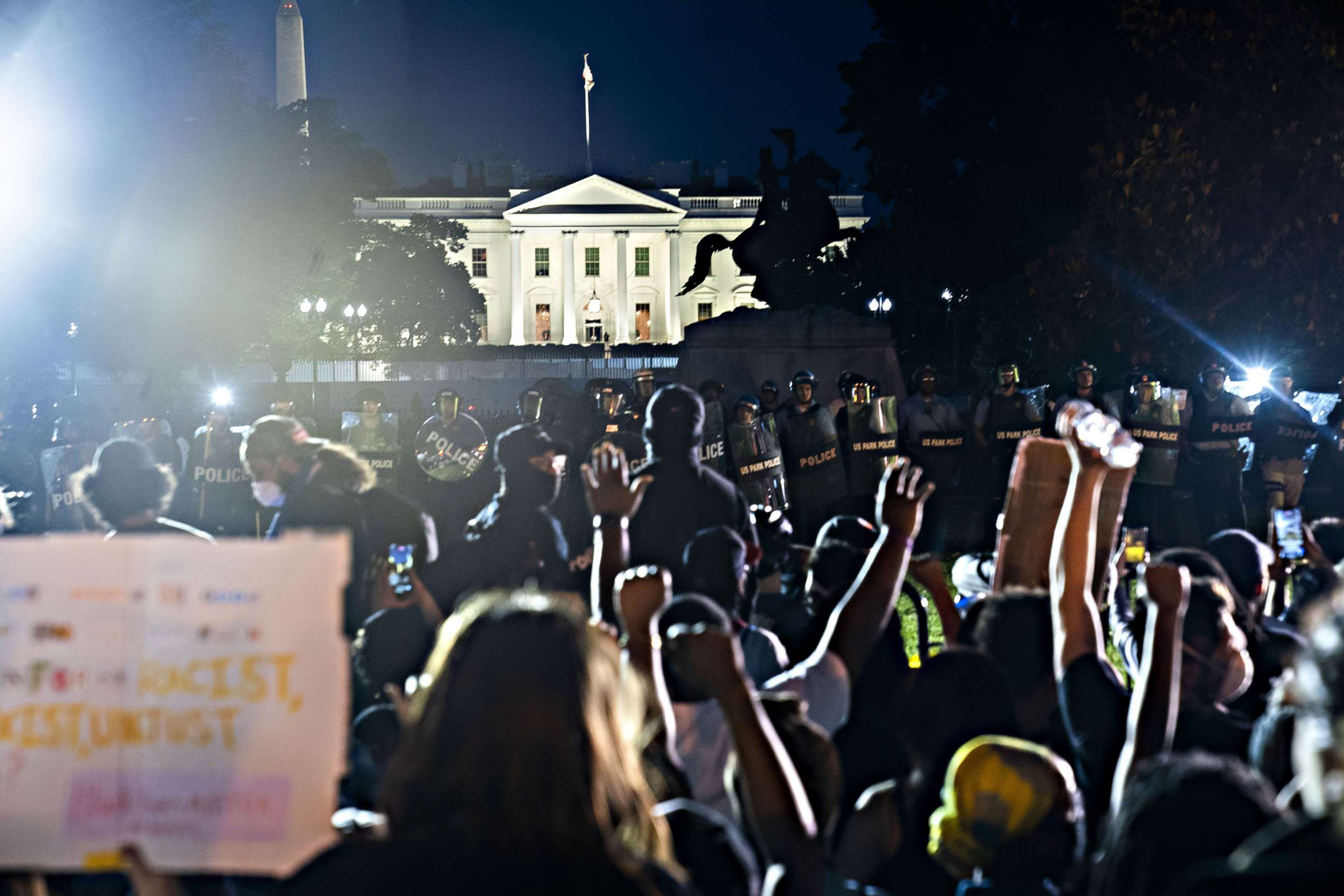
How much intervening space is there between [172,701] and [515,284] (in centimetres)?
8203

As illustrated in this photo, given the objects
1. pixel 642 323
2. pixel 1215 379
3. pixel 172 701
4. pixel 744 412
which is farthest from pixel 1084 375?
pixel 642 323

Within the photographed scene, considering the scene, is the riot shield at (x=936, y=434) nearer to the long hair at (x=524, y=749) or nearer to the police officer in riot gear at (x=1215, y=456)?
the police officer in riot gear at (x=1215, y=456)

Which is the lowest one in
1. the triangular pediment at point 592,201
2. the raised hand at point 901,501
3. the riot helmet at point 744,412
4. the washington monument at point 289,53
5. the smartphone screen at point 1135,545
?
the smartphone screen at point 1135,545

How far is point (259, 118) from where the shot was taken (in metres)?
28.8

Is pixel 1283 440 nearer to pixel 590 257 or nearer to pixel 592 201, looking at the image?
pixel 592 201

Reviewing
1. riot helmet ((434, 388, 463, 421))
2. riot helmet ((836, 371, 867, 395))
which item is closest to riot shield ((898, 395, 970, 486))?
riot helmet ((836, 371, 867, 395))

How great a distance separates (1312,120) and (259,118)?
22.7 meters

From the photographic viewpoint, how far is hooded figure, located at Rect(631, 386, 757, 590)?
183 inches

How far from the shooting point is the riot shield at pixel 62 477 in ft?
27.1

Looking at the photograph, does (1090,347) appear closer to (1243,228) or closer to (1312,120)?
(1243,228)

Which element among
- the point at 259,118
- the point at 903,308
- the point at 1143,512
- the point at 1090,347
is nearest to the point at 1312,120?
the point at 1090,347

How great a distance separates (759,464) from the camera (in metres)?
8.85

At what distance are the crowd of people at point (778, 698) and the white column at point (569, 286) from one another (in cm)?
7678

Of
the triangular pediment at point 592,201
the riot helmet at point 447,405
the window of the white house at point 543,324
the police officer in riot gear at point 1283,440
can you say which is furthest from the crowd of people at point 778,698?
the window of the white house at point 543,324
